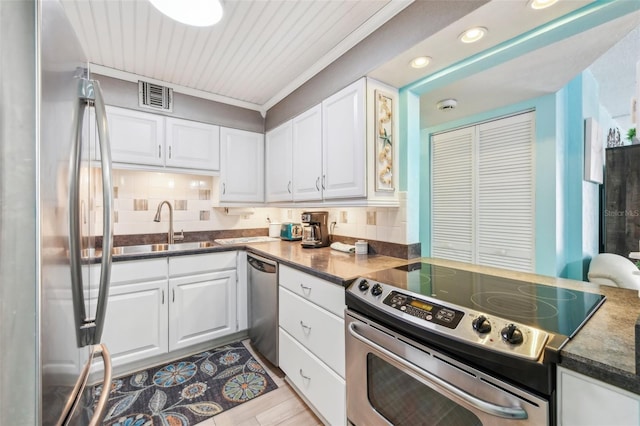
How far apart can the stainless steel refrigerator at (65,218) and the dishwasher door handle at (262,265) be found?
116cm

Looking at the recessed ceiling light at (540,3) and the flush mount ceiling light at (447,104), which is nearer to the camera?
the recessed ceiling light at (540,3)

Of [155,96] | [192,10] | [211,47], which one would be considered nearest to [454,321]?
[192,10]

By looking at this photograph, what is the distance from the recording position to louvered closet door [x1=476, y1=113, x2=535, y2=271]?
7.38 ft

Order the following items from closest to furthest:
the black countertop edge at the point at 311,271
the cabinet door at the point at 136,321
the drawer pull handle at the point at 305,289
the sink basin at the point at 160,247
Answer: the black countertop edge at the point at 311,271 → the drawer pull handle at the point at 305,289 → the cabinet door at the point at 136,321 → the sink basin at the point at 160,247

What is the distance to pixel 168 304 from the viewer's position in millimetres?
2084

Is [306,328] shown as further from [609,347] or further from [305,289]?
[609,347]

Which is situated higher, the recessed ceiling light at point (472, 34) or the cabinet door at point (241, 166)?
the recessed ceiling light at point (472, 34)

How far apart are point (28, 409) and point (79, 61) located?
88cm

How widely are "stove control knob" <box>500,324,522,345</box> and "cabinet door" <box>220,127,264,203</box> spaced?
2.47 metres

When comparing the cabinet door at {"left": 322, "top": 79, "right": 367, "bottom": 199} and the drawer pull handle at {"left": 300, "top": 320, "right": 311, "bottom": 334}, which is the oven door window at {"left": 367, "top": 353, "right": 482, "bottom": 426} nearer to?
the drawer pull handle at {"left": 300, "top": 320, "right": 311, "bottom": 334}

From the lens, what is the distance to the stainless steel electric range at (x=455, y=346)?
2.41 ft

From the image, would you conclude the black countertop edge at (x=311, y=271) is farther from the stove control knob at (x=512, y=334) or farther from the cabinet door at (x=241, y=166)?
the cabinet door at (x=241, y=166)

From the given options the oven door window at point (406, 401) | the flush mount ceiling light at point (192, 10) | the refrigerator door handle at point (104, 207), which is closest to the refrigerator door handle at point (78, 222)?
the refrigerator door handle at point (104, 207)

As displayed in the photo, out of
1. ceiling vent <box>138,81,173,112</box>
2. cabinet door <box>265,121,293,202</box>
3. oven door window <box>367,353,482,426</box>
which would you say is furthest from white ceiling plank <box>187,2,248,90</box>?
oven door window <box>367,353,482,426</box>
